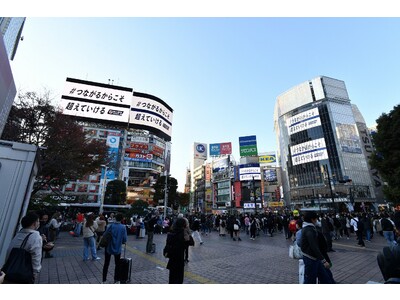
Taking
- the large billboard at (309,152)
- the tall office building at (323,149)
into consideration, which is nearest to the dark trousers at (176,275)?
the tall office building at (323,149)

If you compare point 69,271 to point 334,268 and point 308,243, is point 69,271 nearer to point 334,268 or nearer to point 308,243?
point 308,243

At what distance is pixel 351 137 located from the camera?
5519cm

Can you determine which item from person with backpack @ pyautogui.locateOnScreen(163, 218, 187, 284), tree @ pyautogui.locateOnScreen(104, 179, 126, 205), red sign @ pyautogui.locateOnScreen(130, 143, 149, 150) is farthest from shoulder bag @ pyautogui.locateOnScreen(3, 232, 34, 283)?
red sign @ pyautogui.locateOnScreen(130, 143, 149, 150)

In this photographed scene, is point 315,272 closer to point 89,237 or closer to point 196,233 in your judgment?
point 89,237

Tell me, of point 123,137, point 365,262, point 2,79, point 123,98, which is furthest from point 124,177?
point 365,262

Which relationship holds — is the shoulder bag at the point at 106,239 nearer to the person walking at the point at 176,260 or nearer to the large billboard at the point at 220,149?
the person walking at the point at 176,260

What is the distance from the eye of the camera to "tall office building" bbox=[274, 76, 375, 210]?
2013 inches

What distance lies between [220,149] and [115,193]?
3032 cm

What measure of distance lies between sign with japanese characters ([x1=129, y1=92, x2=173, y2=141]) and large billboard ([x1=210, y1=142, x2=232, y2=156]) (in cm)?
1294

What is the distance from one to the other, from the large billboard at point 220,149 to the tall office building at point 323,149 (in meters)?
18.3

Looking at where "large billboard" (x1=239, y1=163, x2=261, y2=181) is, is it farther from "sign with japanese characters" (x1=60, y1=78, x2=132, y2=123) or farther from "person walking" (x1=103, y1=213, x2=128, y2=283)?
"person walking" (x1=103, y1=213, x2=128, y2=283)

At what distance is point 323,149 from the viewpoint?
54.1 metres

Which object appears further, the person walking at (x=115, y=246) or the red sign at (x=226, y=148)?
the red sign at (x=226, y=148)

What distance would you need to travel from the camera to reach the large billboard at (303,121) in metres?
56.8
